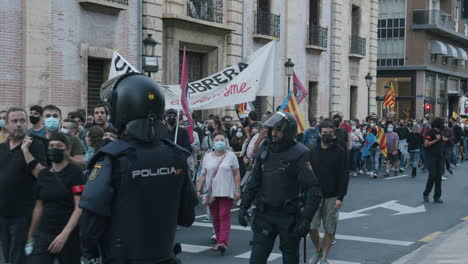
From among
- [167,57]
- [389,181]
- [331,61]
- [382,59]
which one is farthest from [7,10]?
[382,59]

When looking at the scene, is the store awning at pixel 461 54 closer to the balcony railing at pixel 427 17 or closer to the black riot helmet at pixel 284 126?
the balcony railing at pixel 427 17

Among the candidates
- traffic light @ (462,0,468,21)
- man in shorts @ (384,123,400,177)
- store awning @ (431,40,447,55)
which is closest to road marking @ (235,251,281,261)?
traffic light @ (462,0,468,21)

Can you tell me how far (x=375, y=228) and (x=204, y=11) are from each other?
12.1 meters

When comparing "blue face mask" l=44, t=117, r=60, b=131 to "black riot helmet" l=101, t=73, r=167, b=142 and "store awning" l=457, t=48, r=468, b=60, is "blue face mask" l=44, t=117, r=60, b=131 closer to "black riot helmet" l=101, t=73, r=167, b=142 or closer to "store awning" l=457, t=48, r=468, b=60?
"black riot helmet" l=101, t=73, r=167, b=142

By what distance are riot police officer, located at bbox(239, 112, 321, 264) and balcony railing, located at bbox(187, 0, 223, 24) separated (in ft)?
48.0

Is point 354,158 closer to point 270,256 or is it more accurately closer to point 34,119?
point 270,256

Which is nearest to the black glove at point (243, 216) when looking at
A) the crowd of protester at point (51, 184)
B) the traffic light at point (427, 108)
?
the crowd of protester at point (51, 184)

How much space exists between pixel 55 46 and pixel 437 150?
898 centimetres

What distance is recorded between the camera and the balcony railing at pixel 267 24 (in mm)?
23795

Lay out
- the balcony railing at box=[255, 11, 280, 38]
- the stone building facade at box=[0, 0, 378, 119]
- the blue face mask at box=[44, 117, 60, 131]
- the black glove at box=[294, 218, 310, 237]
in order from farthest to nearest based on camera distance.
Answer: the balcony railing at box=[255, 11, 280, 38]
the stone building facade at box=[0, 0, 378, 119]
the blue face mask at box=[44, 117, 60, 131]
the black glove at box=[294, 218, 310, 237]

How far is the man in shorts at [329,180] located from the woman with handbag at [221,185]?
1.27 meters

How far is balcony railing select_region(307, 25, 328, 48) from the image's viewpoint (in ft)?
90.1

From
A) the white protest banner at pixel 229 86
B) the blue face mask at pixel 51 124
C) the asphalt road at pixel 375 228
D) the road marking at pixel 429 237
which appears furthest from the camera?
the white protest banner at pixel 229 86

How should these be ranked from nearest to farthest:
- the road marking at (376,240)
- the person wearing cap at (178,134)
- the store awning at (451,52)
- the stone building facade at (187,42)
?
the road marking at (376,240) → the person wearing cap at (178,134) → the stone building facade at (187,42) → the store awning at (451,52)
